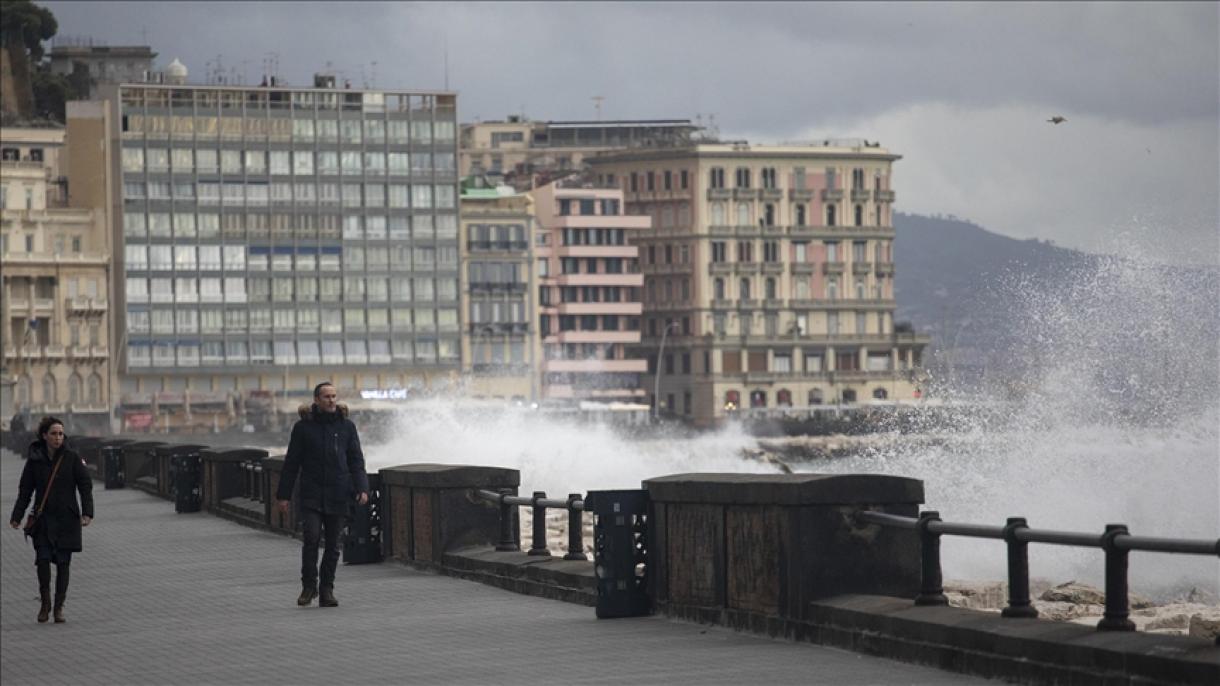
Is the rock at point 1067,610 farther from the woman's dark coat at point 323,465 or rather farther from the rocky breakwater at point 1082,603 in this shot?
the woman's dark coat at point 323,465

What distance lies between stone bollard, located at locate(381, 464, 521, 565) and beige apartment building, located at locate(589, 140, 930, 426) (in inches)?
6145

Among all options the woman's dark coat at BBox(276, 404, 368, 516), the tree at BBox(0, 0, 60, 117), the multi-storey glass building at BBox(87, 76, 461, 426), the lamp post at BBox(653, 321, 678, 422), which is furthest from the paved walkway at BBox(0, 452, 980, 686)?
the tree at BBox(0, 0, 60, 117)

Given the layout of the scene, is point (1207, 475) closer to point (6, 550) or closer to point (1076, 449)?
point (1076, 449)

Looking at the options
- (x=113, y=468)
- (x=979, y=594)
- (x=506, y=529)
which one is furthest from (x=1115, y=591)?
(x=113, y=468)

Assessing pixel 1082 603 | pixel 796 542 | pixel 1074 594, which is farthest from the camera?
pixel 1074 594

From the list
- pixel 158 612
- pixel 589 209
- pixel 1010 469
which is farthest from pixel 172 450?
pixel 589 209

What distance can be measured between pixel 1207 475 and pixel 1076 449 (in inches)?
341

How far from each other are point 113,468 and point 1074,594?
29759 mm

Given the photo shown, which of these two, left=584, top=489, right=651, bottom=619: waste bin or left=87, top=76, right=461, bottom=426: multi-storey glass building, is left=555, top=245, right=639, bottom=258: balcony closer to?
left=87, top=76, right=461, bottom=426: multi-storey glass building

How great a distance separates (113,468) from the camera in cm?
5166

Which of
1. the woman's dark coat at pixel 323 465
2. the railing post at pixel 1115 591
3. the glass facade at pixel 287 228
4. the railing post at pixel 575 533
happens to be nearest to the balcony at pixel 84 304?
the glass facade at pixel 287 228

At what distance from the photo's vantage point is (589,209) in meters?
178

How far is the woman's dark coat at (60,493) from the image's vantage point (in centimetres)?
2105

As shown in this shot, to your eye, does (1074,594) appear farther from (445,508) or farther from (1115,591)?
(1115,591)
